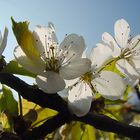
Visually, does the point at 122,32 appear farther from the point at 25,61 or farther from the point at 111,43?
the point at 25,61

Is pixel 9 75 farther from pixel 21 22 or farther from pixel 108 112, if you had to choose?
pixel 108 112

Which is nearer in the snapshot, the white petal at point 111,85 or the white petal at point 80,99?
the white petal at point 80,99

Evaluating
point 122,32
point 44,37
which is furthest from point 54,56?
point 122,32

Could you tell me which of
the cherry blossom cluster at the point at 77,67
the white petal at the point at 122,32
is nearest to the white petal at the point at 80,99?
the cherry blossom cluster at the point at 77,67

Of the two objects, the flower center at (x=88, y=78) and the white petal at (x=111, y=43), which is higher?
the white petal at (x=111, y=43)

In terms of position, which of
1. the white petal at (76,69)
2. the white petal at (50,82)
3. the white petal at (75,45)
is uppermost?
the white petal at (75,45)

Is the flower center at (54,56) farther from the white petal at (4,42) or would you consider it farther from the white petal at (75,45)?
the white petal at (4,42)

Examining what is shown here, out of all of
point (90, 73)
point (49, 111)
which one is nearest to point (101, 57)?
point (90, 73)
